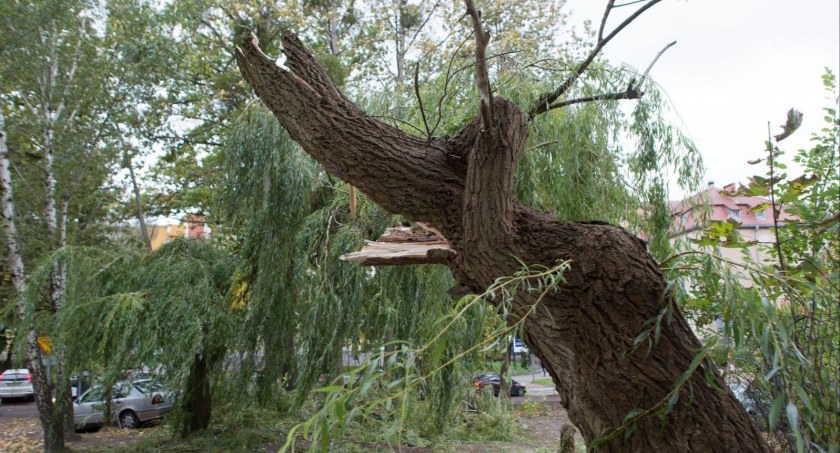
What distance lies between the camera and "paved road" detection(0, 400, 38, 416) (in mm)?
14058

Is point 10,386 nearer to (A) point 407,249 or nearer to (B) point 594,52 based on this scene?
(A) point 407,249

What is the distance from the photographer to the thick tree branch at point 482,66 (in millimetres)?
1958

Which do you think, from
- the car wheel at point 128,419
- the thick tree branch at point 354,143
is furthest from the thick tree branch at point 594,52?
the car wheel at point 128,419

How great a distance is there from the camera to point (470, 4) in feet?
6.31

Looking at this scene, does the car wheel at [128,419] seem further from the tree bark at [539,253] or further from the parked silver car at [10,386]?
the tree bark at [539,253]

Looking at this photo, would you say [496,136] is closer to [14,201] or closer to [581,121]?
[581,121]

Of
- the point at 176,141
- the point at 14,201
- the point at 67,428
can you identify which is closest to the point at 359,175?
the point at 14,201

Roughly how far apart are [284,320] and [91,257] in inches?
105

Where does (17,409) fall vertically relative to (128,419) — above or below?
below

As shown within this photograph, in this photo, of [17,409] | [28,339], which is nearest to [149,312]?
[28,339]

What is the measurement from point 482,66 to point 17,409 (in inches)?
691

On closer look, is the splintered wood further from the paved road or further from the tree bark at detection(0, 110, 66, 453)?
the paved road

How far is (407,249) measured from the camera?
101 inches

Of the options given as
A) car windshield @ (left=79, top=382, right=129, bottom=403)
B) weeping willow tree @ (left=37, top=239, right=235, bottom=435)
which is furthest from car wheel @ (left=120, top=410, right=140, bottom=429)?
car windshield @ (left=79, top=382, right=129, bottom=403)
